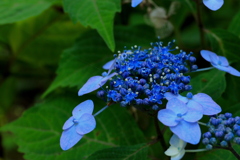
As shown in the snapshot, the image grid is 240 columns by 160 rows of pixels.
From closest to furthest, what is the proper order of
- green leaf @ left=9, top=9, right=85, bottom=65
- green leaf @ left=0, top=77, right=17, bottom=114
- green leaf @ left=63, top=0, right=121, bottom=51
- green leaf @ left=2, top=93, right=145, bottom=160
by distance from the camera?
green leaf @ left=63, top=0, right=121, bottom=51
green leaf @ left=2, top=93, right=145, bottom=160
green leaf @ left=9, top=9, right=85, bottom=65
green leaf @ left=0, top=77, right=17, bottom=114

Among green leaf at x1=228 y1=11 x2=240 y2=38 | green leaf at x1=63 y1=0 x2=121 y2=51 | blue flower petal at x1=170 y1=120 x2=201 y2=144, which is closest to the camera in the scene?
blue flower petal at x1=170 y1=120 x2=201 y2=144

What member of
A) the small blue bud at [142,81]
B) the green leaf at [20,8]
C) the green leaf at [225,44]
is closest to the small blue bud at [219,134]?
the small blue bud at [142,81]

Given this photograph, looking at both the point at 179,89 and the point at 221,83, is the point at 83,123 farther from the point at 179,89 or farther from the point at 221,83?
the point at 221,83

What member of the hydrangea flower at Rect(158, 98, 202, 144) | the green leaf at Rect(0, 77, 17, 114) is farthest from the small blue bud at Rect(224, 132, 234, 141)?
the green leaf at Rect(0, 77, 17, 114)

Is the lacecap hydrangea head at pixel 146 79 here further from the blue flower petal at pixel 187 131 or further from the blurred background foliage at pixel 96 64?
the blurred background foliage at pixel 96 64

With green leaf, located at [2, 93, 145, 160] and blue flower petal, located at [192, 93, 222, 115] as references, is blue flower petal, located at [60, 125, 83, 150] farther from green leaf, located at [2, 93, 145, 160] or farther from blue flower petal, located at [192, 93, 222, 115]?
green leaf, located at [2, 93, 145, 160]

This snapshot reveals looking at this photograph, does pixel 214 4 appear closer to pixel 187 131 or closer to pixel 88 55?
pixel 187 131
